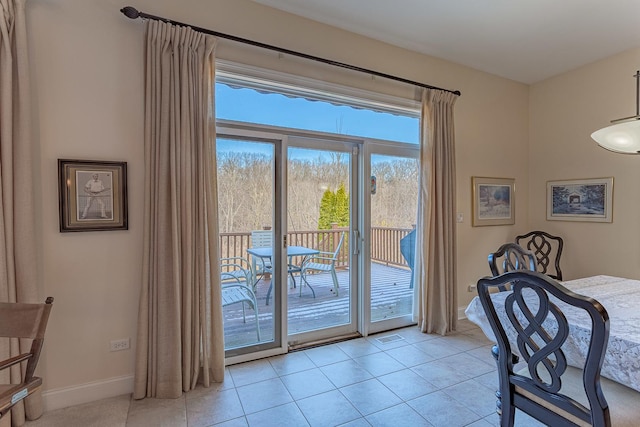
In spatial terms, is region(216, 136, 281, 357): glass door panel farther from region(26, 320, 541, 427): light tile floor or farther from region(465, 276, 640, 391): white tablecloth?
region(465, 276, 640, 391): white tablecloth

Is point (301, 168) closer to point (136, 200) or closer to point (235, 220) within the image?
point (235, 220)

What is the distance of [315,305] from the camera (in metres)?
3.35

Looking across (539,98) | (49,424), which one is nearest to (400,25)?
(539,98)

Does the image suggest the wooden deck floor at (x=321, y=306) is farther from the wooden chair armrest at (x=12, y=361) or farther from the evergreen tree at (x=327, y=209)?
the wooden chair armrest at (x=12, y=361)

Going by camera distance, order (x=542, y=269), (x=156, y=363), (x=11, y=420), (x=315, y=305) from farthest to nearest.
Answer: (x=542, y=269) → (x=315, y=305) → (x=156, y=363) → (x=11, y=420)

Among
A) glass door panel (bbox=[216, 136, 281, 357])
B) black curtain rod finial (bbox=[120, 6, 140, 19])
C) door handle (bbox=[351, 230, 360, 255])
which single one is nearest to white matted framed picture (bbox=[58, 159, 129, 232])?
glass door panel (bbox=[216, 136, 281, 357])

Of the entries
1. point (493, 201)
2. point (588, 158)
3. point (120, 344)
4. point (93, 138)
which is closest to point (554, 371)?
point (120, 344)

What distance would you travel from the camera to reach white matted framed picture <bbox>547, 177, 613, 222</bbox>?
367cm

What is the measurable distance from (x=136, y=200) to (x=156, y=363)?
3.89 ft

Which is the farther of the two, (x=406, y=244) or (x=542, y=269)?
(x=542, y=269)

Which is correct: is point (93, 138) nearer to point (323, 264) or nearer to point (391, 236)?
point (323, 264)

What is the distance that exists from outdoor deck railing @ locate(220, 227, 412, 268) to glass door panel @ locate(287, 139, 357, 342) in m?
0.01

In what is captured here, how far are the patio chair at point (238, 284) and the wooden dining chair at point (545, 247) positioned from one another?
3457 mm

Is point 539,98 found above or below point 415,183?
above
